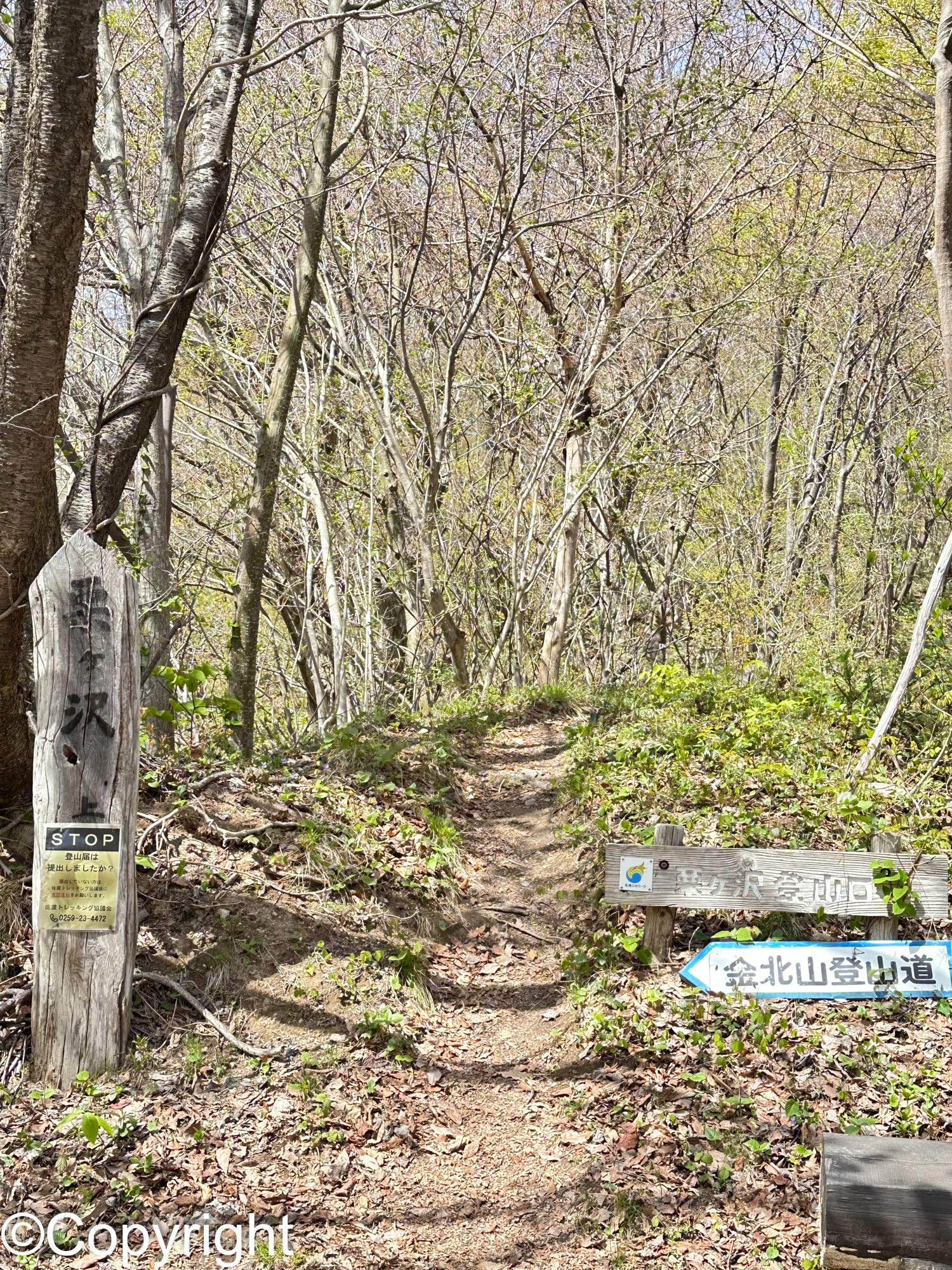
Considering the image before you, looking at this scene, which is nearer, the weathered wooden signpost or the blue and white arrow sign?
the blue and white arrow sign

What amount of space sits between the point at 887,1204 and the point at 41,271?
15.6ft

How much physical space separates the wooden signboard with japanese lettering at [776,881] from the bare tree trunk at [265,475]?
3183 mm

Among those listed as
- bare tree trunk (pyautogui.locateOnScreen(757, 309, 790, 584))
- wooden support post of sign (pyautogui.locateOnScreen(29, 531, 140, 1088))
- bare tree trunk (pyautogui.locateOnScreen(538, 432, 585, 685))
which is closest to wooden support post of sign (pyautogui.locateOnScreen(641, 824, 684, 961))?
wooden support post of sign (pyautogui.locateOnScreen(29, 531, 140, 1088))

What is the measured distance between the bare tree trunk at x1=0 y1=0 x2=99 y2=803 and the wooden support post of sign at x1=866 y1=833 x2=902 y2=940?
415cm

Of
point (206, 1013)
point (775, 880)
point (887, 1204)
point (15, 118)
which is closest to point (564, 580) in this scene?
point (775, 880)

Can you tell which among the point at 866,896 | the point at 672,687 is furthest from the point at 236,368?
the point at 866,896

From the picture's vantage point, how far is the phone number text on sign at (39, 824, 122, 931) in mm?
4008

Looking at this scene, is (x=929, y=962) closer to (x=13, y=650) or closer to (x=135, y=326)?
(x=13, y=650)

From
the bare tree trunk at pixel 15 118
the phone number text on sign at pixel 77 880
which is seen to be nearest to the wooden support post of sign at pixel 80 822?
the phone number text on sign at pixel 77 880

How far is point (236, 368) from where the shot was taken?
12.3 metres

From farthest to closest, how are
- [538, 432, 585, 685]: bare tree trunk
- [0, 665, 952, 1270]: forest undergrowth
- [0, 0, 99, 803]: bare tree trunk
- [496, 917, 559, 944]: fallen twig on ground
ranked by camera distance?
1. [538, 432, 585, 685]: bare tree trunk
2. [496, 917, 559, 944]: fallen twig on ground
3. [0, 0, 99, 803]: bare tree trunk
4. [0, 665, 952, 1270]: forest undergrowth

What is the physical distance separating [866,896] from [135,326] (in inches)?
187

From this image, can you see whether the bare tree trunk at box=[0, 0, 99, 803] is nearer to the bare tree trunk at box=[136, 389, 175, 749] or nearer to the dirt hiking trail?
the dirt hiking trail

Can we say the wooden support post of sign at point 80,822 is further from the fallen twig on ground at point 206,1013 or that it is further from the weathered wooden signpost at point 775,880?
the weathered wooden signpost at point 775,880
